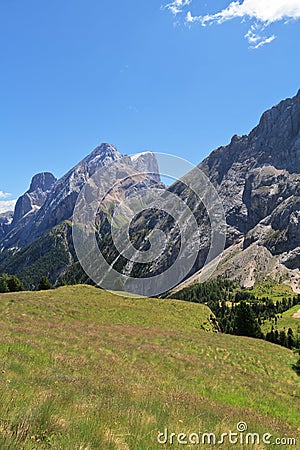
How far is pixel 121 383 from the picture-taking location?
1227cm

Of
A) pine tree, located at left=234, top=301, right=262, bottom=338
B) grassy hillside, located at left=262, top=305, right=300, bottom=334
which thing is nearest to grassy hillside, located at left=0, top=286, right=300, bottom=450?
pine tree, located at left=234, top=301, right=262, bottom=338

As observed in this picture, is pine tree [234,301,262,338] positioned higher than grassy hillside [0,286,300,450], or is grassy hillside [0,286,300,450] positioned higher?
grassy hillside [0,286,300,450]

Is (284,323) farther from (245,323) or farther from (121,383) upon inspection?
(121,383)

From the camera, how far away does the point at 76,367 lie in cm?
1420

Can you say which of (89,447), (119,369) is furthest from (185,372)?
(89,447)

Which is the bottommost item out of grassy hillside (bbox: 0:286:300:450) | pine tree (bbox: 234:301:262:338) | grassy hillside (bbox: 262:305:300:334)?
grassy hillside (bbox: 262:305:300:334)

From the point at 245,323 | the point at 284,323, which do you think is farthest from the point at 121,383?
the point at 284,323

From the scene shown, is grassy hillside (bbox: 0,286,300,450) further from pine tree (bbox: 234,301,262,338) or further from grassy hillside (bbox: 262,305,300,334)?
grassy hillside (bbox: 262,305,300,334)

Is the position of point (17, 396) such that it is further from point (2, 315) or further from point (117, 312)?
point (117, 312)

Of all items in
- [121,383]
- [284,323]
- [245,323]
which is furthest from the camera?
[284,323]

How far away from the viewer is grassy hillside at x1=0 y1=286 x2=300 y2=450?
5.93 m

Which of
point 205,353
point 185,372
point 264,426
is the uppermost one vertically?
point 264,426

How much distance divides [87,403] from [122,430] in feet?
6.00

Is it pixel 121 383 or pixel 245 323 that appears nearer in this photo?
pixel 121 383
